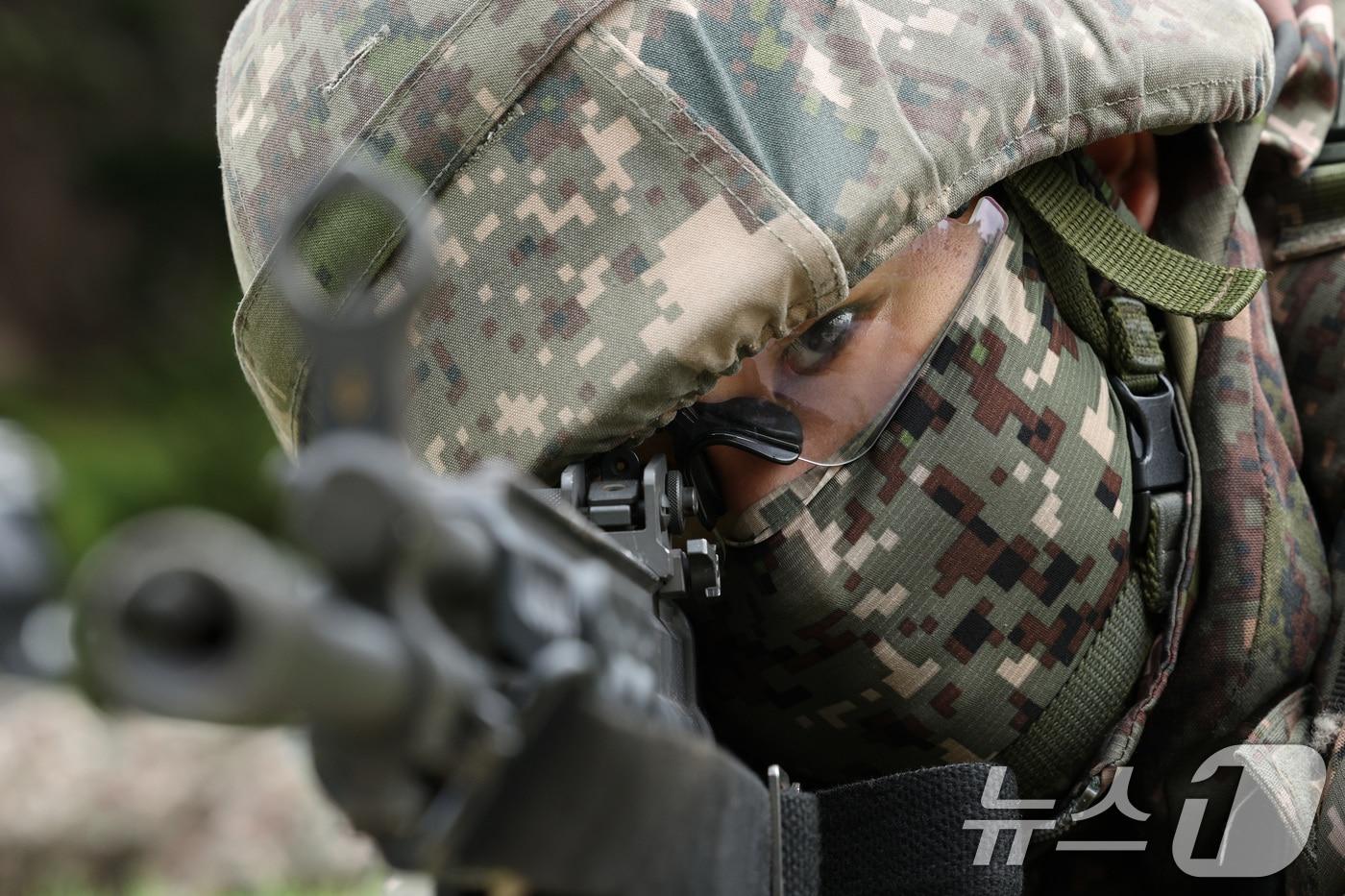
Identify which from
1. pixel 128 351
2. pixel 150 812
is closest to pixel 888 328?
pixel 150 812

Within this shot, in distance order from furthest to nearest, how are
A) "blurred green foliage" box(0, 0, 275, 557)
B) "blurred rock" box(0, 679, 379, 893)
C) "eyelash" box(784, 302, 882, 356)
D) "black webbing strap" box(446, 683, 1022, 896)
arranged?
"blurred green foliage" box(0, 0, 275, 557), "blurred rock" box(0, 679, 379, 893), "eyelash" box(784, 302, 882, 356), "black webbing strap" box(446, 683, 1022, 896)

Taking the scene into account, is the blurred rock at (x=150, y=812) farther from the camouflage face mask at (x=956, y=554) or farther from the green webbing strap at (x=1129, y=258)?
the green webbing strap at (x=1129, y=258)

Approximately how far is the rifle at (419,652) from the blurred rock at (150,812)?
2.73 meters

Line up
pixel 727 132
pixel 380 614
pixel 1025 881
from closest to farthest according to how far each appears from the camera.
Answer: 1. pixel 380 614
2. pixel 727 132
3. pixel 1025 881

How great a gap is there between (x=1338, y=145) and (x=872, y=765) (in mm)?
1026

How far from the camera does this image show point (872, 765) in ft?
5.06

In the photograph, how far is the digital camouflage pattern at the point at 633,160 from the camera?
46.8 inches

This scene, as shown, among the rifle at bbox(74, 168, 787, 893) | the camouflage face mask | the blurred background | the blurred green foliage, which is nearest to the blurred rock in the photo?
the blurred background

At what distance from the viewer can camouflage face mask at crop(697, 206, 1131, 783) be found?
136 centimetres

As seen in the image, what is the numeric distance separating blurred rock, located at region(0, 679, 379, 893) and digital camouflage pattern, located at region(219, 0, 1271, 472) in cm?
237

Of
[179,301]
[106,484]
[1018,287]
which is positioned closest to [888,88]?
[1018,287]

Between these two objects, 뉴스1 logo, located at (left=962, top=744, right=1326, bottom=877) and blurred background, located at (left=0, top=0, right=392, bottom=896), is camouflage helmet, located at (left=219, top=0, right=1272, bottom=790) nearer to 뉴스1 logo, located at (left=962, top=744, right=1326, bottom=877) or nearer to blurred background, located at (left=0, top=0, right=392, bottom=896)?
뉴스1 logo, located at (left=962, top=744, right=1326, bottom=877)

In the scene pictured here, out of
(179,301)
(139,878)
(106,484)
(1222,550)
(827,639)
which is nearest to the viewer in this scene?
(827,639)

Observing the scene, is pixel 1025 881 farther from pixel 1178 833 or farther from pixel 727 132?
pixel 727 132
